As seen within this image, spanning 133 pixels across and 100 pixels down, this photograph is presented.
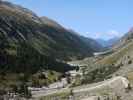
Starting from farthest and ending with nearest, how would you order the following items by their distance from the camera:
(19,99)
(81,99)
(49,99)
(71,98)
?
(19,99), (49,99), (71,98), (81,99)

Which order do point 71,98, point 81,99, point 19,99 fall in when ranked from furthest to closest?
point 19,99, point 71,98, point 81,99

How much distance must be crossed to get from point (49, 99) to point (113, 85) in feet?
98.1

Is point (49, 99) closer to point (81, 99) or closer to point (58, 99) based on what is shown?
point (58, 99)

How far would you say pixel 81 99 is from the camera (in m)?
136

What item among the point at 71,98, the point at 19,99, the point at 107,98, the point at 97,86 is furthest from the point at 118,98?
the point at 19,99

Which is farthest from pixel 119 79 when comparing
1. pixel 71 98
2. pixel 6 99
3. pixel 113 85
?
pixel 6 99

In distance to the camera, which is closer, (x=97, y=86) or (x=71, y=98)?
(x=71, y=98)

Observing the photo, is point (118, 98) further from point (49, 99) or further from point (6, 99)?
point (6, 99)

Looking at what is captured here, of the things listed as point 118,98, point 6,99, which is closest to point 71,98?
point 118,98

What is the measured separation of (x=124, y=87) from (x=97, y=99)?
2185 cm

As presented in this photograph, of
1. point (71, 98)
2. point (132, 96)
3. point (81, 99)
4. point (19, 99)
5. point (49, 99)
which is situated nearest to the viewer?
point (132, 96)

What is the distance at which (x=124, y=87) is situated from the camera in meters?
146

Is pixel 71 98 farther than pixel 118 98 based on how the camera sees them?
Yes

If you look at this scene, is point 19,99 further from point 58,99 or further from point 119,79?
point 119,79
